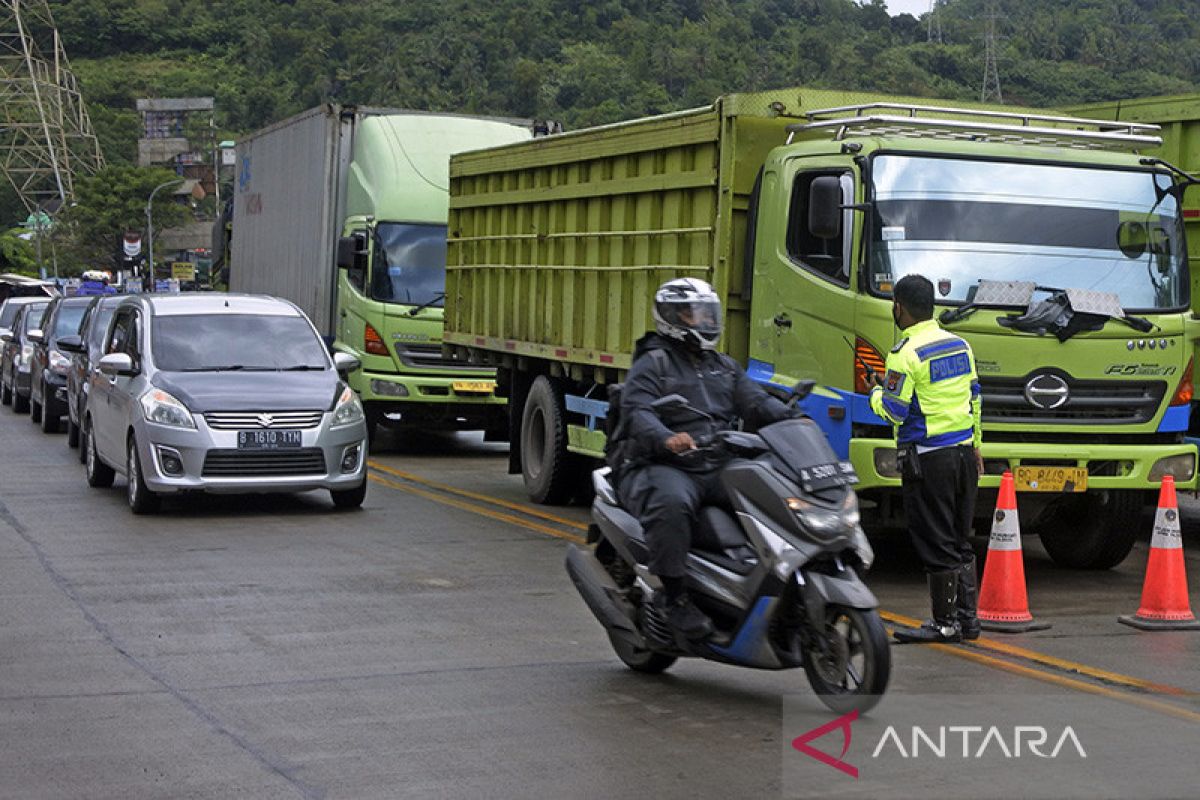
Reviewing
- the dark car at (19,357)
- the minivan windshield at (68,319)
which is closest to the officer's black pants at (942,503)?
the minivan windshield at (68,319)

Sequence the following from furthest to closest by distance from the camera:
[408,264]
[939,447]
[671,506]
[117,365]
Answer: [408,264] → [117,365] → [939,447] → [671,506]

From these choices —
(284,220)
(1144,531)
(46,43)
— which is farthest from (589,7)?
(1144,531)

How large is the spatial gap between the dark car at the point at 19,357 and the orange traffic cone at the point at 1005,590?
20.3 m

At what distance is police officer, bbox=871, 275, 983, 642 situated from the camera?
9.02 metres

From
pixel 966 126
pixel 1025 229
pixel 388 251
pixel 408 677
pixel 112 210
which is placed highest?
pixel 966 126

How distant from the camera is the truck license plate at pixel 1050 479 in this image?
10938 millimetres

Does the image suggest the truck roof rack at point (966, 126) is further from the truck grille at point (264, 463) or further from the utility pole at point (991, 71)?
the utility pole at point (991, 71)

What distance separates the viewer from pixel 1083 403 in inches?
440

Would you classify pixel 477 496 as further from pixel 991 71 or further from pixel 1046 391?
pixel 991 71

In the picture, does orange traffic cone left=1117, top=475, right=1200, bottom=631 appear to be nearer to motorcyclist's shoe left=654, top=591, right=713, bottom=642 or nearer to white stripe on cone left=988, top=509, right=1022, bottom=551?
white stripe on cone left=988, top=509, right=1022, bottom=551

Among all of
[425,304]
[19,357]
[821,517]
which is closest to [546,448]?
[425,304]

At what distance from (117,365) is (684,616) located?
8690 millimetres

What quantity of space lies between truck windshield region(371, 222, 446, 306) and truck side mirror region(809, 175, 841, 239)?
1009cm

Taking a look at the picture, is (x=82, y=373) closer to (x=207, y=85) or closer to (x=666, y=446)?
(x=666, y=446)
